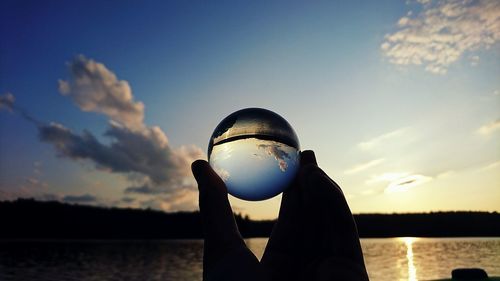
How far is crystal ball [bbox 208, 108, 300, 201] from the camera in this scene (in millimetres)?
3605

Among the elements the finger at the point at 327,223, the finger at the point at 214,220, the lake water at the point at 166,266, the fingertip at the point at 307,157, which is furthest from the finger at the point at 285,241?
the lake water at the point at 166,266

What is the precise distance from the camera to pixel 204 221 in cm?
338

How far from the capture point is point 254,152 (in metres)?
3.59

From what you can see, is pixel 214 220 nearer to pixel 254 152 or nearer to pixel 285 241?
pixel 285 241

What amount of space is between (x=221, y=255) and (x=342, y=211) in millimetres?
990

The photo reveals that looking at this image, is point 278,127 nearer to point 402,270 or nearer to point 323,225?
point 323,225

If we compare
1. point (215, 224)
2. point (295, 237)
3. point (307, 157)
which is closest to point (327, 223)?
point (295, 237)

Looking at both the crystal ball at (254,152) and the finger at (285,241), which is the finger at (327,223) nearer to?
the finger at (285,241)

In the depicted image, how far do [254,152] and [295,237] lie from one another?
842 mm

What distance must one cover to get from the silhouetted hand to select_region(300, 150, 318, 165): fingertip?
0.21 m

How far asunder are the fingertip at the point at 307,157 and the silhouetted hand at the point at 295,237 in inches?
8.4

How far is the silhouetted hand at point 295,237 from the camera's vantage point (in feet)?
9.02

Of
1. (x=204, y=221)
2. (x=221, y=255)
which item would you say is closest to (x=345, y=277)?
(x=221, y=255)

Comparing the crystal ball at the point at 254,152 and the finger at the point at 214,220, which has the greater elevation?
the crystal ball at the point at 254,152
